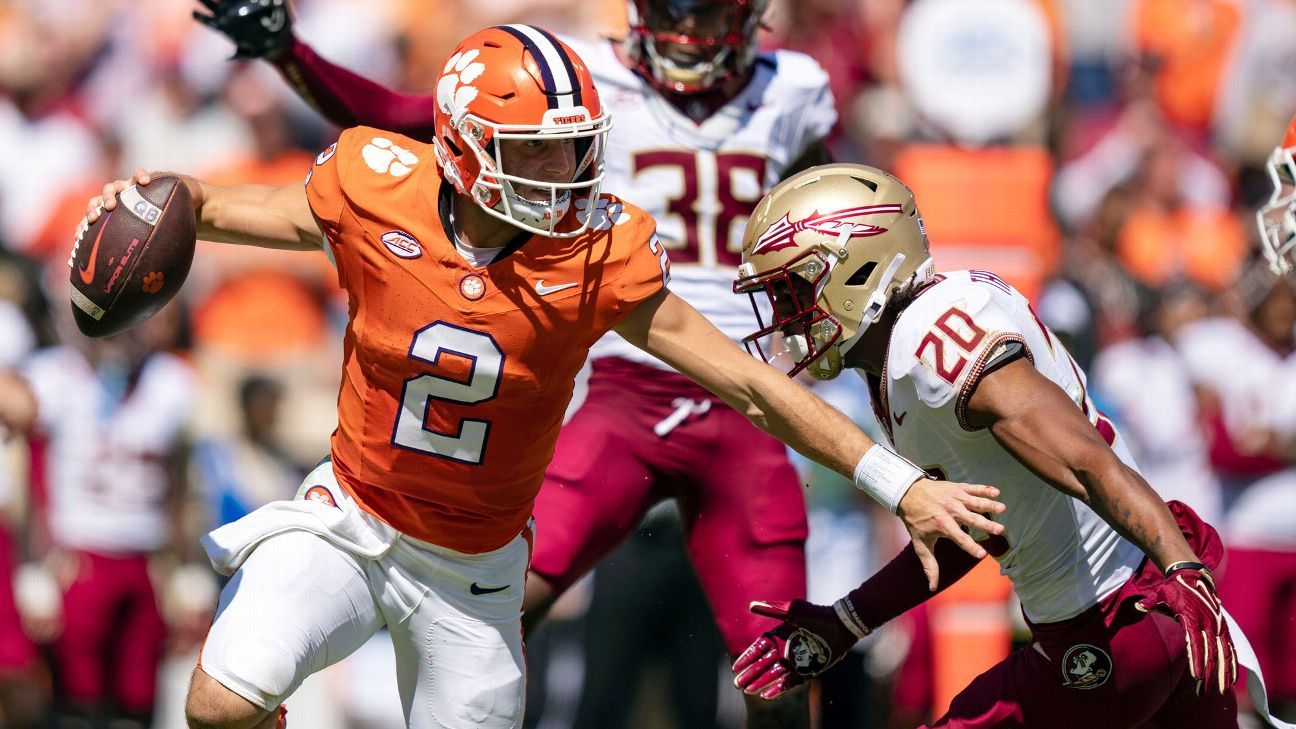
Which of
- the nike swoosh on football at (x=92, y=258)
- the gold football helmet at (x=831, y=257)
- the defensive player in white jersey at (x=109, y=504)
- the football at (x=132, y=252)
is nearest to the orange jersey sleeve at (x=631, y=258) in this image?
the gold football helmet at (x=831, y=257)

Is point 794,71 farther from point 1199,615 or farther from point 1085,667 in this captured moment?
point 1199,615

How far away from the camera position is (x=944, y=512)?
356 cm

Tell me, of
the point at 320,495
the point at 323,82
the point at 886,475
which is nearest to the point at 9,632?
Answer: the point at 323,82

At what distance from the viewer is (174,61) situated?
328 inches

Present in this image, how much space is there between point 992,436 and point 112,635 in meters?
4.53

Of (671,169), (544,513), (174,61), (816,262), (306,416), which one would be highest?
(816,262)

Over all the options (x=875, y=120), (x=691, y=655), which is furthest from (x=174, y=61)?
(x=691, y=655)

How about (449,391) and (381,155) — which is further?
(381,155)

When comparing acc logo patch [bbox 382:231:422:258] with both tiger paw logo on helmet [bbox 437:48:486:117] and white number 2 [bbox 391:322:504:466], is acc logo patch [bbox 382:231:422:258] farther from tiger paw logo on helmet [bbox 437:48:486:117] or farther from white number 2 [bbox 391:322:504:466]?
tiger paw logo on helmet [bbox 437:48:486:117]

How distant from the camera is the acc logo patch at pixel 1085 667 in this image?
12.7 ft

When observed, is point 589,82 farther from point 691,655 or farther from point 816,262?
point 691,655

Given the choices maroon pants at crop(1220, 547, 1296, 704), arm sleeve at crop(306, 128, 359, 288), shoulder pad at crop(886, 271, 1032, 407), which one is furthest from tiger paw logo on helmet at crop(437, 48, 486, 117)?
maroon pants at crop(1220, 547, 1296, 704)

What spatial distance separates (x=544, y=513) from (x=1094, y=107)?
4.65 m

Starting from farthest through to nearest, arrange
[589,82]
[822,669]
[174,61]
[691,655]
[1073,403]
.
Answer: [174,61], [691,655], [822,669], [589,82], [1073,403]
